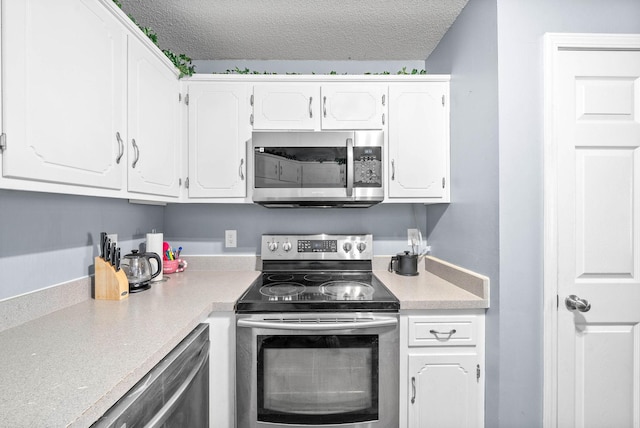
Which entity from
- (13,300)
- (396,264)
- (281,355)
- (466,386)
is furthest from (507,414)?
(13,300)

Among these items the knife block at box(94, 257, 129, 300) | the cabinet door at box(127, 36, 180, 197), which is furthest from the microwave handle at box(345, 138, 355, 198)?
the knife block at box(94, 257, 129, 300)

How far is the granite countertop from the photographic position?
634 mm

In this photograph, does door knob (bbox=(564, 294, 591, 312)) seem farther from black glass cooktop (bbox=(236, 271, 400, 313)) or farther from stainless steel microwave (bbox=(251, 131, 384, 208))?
stainless steel microwave (bbox=(251, 131, 384, 208))

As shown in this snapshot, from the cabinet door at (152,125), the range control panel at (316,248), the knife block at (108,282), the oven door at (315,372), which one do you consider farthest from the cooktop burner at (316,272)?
the cabinet door at (152,125)

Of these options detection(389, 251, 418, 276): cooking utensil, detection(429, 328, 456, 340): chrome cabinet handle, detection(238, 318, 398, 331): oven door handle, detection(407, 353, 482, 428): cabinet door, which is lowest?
detection(407, 353, 482, 428): cabinet door

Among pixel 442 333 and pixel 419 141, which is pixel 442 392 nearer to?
pixel 442 333

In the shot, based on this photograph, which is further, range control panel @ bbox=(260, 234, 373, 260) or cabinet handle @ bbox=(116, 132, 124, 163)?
range control panel @ bbox=(260, 234, 373, 260)

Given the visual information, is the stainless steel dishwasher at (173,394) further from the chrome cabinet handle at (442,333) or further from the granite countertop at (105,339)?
the chrome cabinet handle at (442,333)

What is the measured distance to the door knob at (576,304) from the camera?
129 cm

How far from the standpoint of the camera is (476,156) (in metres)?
1.55

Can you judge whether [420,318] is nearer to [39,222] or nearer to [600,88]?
[600,88]

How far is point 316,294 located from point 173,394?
77 centimetres

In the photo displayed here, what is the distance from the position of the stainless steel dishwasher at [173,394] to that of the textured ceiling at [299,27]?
1.70 meters

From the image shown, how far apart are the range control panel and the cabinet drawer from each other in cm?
67
